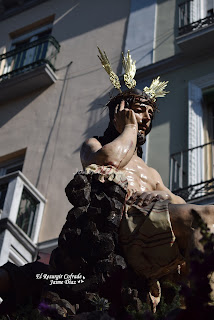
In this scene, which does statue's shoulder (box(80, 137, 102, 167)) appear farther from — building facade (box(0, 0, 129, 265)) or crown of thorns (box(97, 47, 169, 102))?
building facade (box(0, 0, 129, 265))

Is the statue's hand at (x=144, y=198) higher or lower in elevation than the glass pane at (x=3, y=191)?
lower

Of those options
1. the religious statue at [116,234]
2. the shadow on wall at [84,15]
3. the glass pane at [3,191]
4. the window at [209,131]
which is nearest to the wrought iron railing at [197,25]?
the window at [209,131]

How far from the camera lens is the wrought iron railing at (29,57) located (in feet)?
45.3

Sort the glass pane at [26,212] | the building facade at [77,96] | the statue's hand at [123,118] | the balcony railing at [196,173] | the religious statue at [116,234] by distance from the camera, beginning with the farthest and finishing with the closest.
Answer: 1. the glass pane at [26,212]
2. the building facade at [77,96]
3. the balcony railing at [196,173]
4. the statue's hand at [123,118]
5. the religious statue at [116,234]

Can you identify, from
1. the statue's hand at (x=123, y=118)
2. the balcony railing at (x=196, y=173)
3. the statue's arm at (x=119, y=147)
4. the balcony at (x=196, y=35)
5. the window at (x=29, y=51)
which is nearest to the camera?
the statue's arm at (x=119, y=147)

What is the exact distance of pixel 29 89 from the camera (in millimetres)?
13609

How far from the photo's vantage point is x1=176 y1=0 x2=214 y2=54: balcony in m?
11.1

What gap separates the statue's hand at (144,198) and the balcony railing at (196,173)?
5.03 m

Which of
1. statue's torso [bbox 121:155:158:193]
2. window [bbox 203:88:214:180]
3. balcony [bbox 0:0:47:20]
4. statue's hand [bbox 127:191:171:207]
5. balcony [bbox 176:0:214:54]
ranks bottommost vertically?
statue's hand [bbox 127:191:171:207]

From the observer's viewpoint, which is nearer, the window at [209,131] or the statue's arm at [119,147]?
the statue's arm at [119,147]

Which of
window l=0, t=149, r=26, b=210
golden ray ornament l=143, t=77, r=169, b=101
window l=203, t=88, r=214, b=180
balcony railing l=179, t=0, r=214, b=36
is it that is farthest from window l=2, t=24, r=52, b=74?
golden ray ornament l=143, t=77, r=169, b=101

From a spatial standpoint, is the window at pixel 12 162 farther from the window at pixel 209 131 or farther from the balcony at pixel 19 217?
the window at pixel 209 131

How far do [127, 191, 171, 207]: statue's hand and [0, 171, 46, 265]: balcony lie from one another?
18.3 feet

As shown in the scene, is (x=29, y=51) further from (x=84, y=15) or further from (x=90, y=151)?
(x=90, y=151)
